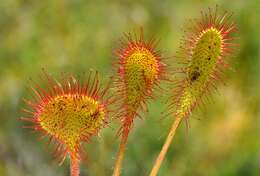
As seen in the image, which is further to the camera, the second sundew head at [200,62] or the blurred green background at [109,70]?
the blurred green background at [109,70]

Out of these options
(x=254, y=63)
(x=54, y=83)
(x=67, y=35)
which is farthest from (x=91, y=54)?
(x=54, y=83)

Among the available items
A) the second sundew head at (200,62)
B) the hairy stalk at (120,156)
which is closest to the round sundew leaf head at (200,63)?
the second sundew head at (200,62)

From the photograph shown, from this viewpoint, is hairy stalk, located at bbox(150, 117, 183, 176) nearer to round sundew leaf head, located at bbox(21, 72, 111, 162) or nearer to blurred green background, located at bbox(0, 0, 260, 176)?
round sundew leaf head, located at bbox(21, 72, 111, 162)

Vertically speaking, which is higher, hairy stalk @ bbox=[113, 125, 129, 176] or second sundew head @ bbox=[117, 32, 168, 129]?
second sundew head @ bbox=[117, 32, 168, 129]

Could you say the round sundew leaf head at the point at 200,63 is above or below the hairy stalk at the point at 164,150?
above

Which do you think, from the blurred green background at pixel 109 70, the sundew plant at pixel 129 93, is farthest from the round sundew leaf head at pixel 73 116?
the blurred green background at pixel 109 70

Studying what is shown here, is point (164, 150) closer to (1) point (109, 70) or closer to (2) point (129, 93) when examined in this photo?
(2) point (129, 93)

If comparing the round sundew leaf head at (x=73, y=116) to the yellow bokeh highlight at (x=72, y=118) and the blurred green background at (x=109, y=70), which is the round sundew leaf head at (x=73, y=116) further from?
the blurred green background at (x=109, y=70)

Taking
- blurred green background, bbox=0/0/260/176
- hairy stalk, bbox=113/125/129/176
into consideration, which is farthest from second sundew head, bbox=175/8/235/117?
blurred green background, bbox=0/0/260/176
